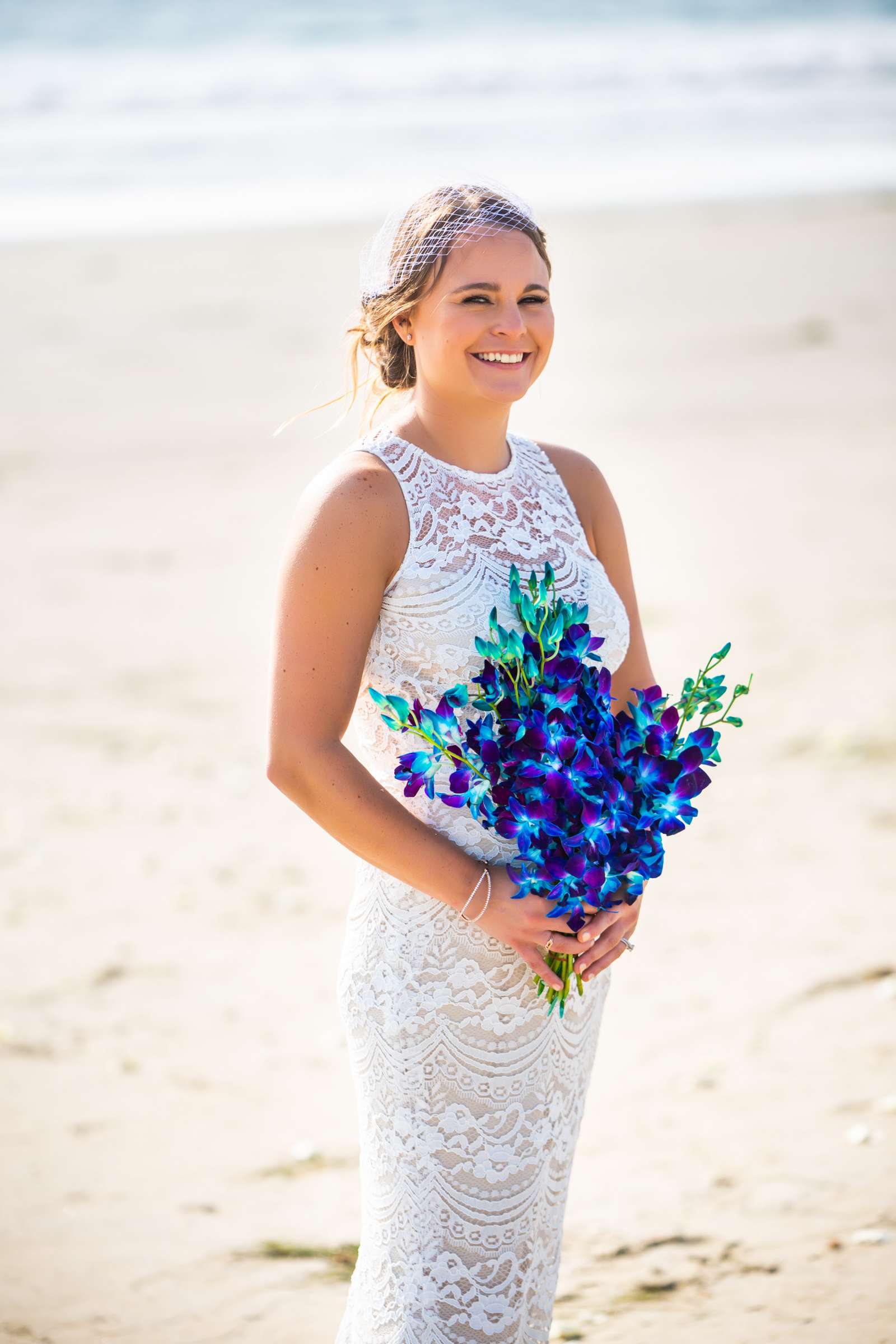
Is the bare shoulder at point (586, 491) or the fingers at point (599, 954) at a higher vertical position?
the bare shoulder at point (586, 491)

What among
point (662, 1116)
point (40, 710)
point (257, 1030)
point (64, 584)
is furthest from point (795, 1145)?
point (64, 584)

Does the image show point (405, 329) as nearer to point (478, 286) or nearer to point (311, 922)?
point (478, 286)

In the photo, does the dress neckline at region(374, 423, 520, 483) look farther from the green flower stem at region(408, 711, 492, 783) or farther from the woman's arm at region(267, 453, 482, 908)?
the green flower stem at region(408, 711, 492, 783)

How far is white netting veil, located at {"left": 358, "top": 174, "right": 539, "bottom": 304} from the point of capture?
2666 millimetres

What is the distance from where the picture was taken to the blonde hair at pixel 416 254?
2.67m

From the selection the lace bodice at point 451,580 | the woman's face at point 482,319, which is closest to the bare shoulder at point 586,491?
the lace bodice at point 451,580

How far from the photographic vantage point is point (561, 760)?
2.31 metres

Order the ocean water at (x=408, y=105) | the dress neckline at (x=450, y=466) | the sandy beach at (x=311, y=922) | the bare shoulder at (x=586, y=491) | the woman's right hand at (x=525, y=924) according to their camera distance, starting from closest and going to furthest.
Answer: the woman's right hand at (x=525, y=924) → the dress neckline at (x=450, y=466) → the bare shoulder at (x=586, y=491) → the sandy beach at (x=311, y=922) → the ocean water at (x=408, y=105)

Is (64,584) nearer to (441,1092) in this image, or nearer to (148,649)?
(148,649)

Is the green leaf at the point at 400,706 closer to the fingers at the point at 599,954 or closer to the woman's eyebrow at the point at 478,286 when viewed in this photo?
the fingers at the point at 599,954

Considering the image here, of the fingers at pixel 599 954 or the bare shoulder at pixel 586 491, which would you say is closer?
the fingers at pixel 599 954

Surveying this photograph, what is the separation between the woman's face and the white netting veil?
34 millimetres

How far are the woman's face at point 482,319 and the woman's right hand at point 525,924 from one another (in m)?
Result: 0.95

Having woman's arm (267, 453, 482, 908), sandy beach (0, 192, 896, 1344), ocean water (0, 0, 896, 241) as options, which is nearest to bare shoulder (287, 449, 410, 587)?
woman's arm (267, 453, 482, 908)
